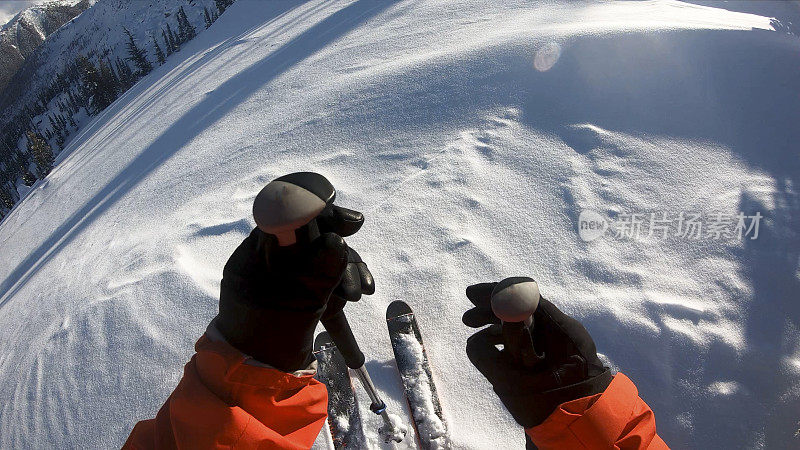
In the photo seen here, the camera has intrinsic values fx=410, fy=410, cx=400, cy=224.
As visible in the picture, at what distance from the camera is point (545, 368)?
1.54 meters

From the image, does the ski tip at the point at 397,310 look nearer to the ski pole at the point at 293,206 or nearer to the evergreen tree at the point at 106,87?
the ski pole at the point at 293,206

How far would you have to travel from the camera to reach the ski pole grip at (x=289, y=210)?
1.29 metres

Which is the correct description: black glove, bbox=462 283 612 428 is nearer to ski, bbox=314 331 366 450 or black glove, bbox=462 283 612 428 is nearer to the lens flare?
ski, bbox=314 331 366 450

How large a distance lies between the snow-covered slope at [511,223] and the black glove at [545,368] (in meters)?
0.91

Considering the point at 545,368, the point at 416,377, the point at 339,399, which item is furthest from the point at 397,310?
the point at 545,368

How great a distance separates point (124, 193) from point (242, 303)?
19.8ft

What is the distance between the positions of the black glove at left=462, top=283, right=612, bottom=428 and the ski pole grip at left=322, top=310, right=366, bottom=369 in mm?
671

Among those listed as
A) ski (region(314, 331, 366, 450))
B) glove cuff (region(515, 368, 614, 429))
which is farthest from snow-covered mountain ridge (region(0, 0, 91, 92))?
glove cuff (region(515, 368, 614, 429))

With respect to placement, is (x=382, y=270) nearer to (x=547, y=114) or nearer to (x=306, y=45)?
(x=547, y=114)

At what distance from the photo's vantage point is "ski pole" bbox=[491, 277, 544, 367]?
141 centimetres

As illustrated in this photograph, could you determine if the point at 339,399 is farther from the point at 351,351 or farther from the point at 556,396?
the point at 556,396

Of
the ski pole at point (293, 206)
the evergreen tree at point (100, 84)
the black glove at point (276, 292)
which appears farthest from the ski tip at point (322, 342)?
the evergreen tree at point (100, 84)

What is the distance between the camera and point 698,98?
11.8 feet

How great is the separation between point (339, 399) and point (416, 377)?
1.62 ft
